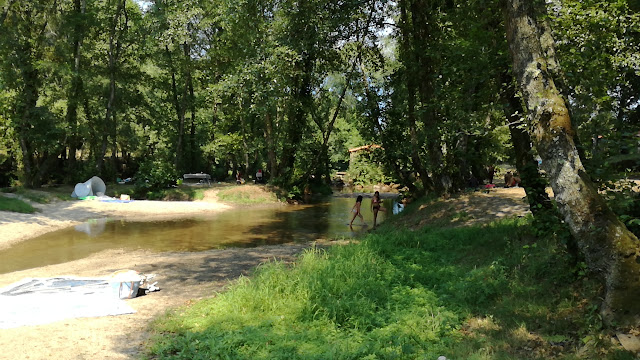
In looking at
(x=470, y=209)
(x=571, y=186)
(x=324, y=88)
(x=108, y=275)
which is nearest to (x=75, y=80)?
(x=324, y=88)

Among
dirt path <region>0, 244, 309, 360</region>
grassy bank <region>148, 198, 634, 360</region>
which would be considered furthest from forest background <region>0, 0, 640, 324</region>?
→ dirt path <region>0, 244, 309, 360</region>

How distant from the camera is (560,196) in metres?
5.29

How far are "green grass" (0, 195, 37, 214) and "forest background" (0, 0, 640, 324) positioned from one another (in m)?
8.05

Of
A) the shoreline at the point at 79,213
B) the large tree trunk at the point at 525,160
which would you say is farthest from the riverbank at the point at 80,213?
the large tree trunk at the point at 525,160

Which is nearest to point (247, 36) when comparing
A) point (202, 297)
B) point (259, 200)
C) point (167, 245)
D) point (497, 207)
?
point (259, 200)

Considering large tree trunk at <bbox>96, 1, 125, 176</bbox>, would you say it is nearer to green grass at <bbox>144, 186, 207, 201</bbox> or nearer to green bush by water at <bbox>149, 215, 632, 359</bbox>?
green grass at <bbox>144, 186, 207, 201</bbox>

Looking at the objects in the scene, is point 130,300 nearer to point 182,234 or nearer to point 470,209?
point 182,234

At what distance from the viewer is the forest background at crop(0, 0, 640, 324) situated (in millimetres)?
6348

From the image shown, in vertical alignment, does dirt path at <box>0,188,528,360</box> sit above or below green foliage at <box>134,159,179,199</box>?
below

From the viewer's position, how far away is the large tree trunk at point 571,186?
4902mm

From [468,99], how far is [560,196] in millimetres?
5204

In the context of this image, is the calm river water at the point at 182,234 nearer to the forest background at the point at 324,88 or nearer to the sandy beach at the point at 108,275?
the sandy beach at the point at 108,275

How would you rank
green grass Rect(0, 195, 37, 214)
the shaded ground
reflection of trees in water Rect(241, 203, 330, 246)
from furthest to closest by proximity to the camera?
green grass Rect(0, 195, 37, 214) < reflection of trees in water Rect(241, 203, 330, 246) < the shaded ground

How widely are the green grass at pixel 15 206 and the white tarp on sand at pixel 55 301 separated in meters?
14.1
